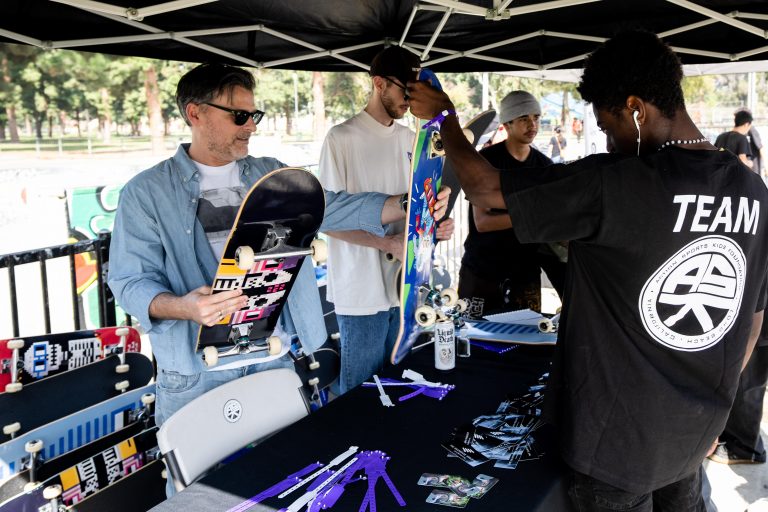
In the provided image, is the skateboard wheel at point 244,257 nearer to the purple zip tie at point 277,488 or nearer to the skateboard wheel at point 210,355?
the skateboard wheel at point 210,355

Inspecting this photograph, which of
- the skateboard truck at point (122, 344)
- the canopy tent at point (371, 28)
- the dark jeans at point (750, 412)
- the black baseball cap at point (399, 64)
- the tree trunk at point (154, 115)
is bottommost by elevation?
the dark jeans at point (750, 412)

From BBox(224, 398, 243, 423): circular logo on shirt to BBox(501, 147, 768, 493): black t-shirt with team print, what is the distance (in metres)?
0.99

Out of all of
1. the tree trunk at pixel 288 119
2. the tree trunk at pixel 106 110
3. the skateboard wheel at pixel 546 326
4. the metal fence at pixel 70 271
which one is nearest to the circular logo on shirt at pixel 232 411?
the skateboard wheel at pixel 546 326

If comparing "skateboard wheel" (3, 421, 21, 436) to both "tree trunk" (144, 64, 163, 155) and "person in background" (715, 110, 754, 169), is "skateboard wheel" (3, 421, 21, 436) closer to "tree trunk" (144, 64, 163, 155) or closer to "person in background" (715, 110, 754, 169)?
"person in background" (715, 110, 754, 169)

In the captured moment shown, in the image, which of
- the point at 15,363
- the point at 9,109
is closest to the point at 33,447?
the point at 15,363

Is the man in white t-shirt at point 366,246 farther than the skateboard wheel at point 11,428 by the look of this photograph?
Yes

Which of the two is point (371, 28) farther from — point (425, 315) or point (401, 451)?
point (401, 451)

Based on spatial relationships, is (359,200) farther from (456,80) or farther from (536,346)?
(456,80)

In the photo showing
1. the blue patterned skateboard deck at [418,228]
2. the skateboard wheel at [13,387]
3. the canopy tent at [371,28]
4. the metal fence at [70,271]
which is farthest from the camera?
the metal fence at [70,271]

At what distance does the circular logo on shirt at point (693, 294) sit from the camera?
4.18 ft

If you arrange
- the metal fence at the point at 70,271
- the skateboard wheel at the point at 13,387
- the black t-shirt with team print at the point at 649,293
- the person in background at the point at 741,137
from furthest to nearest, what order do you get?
the person in background at the point at 741,137 < the metal fence at the point at 70,271 < the skateboard wheel at the point at 13,387 < the black t-shirt with team print at the point at 649,293

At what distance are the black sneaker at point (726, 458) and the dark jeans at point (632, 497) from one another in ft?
6.51

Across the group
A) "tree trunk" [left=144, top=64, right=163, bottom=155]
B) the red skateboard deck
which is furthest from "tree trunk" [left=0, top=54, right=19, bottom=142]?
the red skateboard deck

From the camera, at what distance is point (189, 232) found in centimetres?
192
